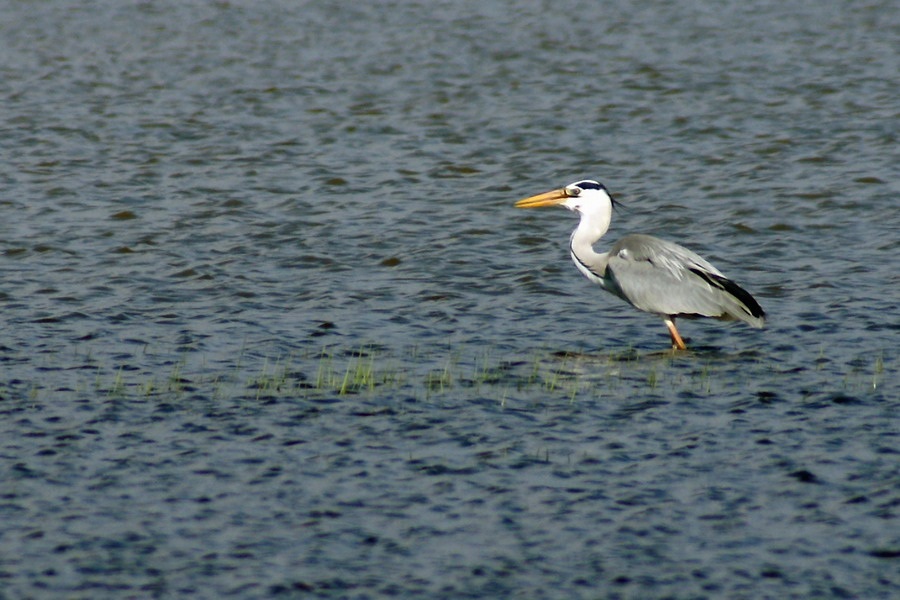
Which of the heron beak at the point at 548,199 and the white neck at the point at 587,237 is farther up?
the heron beak at the point at 548,199

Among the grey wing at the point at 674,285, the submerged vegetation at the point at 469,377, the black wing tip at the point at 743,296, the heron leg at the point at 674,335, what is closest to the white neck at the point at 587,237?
the grey wing at the point at 674,285

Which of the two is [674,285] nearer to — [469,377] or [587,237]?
[587,237]

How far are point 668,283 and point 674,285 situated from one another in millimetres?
65

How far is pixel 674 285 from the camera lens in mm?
14023

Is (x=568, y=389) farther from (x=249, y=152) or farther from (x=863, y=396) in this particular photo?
(x=249, y=152)

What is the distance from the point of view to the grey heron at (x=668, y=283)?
45.2 ft

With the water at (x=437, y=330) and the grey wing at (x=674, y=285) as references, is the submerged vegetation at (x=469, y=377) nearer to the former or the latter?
the water at (x=437, y=330)

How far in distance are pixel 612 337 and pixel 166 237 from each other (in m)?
6.54

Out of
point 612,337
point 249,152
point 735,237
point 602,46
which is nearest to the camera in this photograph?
point 612,337

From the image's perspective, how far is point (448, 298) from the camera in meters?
15.6

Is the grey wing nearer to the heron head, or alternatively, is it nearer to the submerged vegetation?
the submerged vegetation

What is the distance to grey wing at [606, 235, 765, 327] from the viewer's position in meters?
13.8

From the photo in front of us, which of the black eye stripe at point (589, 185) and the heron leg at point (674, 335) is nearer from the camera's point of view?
the heron leg at point (674, 335)

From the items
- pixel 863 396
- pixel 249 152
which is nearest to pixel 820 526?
pixel 863 396
